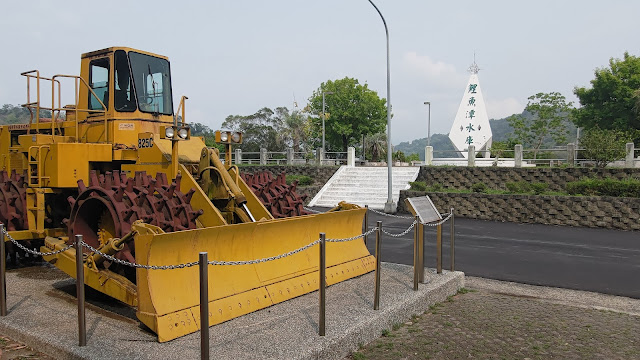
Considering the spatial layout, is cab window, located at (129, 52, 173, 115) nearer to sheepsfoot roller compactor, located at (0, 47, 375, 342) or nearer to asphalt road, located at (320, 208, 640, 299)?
sheepsfoot roller compactor, located at (0, 47, 375, 342)

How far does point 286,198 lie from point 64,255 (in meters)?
3.21

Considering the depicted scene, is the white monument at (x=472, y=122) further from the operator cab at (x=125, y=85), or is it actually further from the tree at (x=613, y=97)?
the operator cab at (x=125, y=85)

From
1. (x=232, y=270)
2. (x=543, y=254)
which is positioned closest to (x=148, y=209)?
(x=232, y=270)

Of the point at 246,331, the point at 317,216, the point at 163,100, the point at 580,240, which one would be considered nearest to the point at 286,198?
the point at 317,216

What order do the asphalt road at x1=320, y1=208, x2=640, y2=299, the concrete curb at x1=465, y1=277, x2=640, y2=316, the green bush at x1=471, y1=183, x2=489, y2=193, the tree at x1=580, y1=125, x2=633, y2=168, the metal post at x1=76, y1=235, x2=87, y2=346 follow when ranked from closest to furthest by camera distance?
the metal post at x1=76, y1=235, x2=87, y2=346 → the concrete curb at x1=465, y1=277, x2=640, y2=316 → the asphalt road at x1=320, y1=208, x2=640, y2=299 → the green bush at x1=471, y1=183, x2=489, y2=193 → the tree at x1=580, y1=125, x2=633, y2=168

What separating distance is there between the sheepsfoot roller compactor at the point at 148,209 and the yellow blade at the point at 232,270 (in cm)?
1

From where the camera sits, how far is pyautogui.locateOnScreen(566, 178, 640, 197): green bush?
16.3 meters

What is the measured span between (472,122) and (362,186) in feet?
54.0

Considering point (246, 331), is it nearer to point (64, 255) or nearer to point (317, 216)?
point (317, 216)

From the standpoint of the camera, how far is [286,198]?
779 centimetres

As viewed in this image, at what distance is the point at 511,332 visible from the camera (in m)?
5.74

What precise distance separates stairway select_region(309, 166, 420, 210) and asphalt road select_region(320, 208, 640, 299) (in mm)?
6508

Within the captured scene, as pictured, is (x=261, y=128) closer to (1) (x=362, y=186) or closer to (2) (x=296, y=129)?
(2) (x=296, y=129)

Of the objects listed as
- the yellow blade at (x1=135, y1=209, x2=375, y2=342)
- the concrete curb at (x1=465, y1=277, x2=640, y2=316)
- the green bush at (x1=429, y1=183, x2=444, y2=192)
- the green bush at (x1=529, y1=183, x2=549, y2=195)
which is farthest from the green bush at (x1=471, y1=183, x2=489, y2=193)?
the yellow blade at (x1=135, y1=209, x2=375, y2=342)
